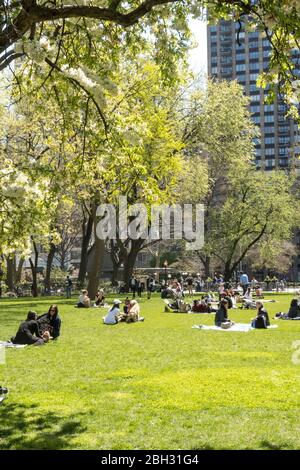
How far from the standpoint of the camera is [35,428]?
7.25 metres

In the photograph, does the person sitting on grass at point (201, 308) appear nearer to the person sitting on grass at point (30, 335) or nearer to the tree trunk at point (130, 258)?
the person sitting on grass at point (30, 335)

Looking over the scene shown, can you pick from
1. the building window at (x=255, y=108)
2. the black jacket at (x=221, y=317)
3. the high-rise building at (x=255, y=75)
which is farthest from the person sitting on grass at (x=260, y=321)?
the building window at (x=255, y=108)

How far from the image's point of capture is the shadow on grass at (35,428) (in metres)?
6.66

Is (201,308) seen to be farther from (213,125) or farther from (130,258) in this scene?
(130,258)

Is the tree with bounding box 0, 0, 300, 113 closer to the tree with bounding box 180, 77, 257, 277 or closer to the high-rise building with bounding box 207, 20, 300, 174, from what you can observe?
the tree with bounding box 180, 77, 257, 277

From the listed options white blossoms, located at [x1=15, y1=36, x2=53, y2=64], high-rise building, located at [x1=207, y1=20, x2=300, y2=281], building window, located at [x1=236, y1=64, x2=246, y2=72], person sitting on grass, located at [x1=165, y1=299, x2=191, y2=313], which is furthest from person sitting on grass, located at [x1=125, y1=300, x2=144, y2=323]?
building window, located at [x1=236, y1=64, x2=246, y2=72]

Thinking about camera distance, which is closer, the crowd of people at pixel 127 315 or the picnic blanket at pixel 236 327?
the crowd of people at pixel 127 315

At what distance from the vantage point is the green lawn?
22.4 feet

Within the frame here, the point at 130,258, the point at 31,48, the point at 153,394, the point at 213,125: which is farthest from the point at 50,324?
the point at 130,258

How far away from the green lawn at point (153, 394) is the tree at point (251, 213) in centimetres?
3452

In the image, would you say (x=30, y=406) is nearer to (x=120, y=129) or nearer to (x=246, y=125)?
(x=120, y=129)

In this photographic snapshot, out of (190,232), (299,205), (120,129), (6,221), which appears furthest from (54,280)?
(120,129)
